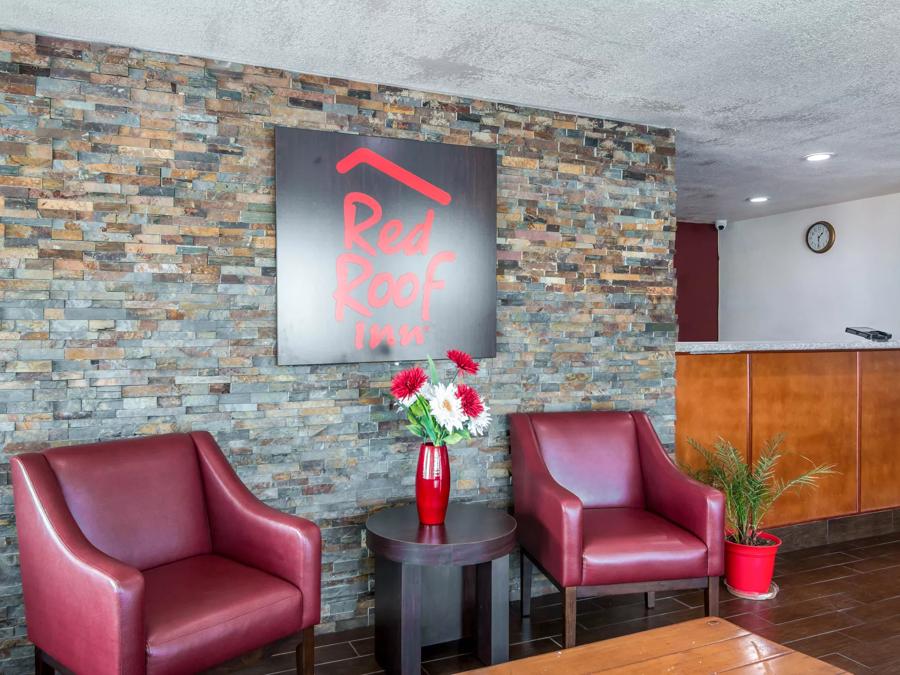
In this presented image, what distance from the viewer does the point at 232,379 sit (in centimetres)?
300

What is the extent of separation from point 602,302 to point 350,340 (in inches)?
56.7

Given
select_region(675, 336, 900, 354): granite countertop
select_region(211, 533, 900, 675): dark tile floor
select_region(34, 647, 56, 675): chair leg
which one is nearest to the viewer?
select_region(34, 647, 56, 675): chair leg

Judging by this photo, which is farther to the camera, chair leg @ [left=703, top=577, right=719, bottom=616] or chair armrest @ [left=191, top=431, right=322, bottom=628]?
chair leg @ [left=703, top=577, right=719, bottom=616]

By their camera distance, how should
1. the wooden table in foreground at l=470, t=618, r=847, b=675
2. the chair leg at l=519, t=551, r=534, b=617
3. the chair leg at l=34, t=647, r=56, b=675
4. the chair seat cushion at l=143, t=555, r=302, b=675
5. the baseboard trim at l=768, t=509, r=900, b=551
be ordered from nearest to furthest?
the wooden table in foreground at l=470, t=618, r=847, b=675 < the chair seat cushion at l=143, t=555, r=302, b=675 < the chair leg at l=34, t=647, r=56, b=675 < the chair leg at l=519, t=551, r=534, b=617 < the baseboard trim at l=768, t=509, r=900, b=551

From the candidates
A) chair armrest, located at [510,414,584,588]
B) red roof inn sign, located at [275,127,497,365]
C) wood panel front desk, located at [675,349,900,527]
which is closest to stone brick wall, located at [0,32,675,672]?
red roof inn sign, located at [275,127,497,365]

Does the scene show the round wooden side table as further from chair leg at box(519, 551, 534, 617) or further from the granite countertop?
the granite countertop

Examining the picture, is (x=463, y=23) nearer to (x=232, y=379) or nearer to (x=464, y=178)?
(x=464, y=178)

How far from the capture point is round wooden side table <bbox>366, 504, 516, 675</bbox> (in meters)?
2.61

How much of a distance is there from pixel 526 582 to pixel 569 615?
0.57 meters

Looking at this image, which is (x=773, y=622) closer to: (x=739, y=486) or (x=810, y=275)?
(x=739, y=486)

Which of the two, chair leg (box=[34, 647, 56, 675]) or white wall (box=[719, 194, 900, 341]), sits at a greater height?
white wall (box=[719, 194, 900, 341])

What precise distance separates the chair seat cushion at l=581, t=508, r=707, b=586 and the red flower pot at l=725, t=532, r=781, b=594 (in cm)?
83

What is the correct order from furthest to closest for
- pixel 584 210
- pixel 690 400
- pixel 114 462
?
1. pixel 690 400
2. pixel 584 210
3. pixel 114 462

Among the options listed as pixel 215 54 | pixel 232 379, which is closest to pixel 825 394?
pixel 232 379
